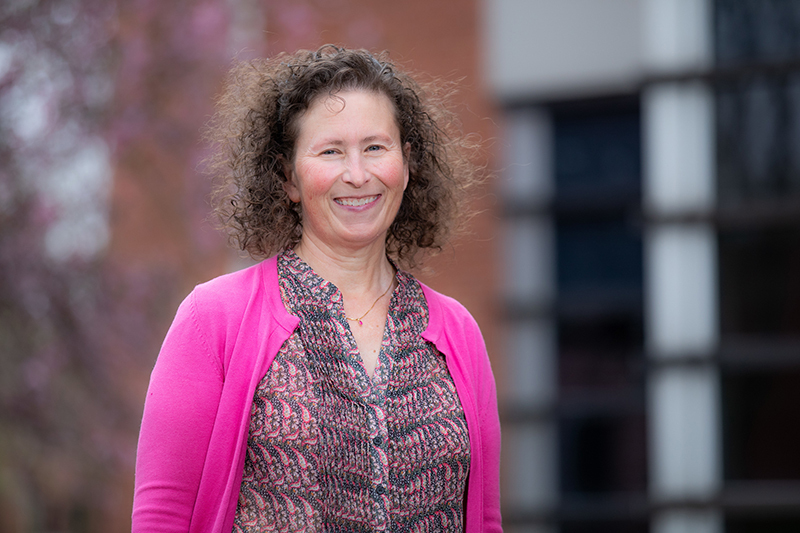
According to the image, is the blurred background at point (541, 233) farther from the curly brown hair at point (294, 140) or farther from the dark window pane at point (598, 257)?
the curly brown hair at point (294, 140)

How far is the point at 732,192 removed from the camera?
5.33 meters

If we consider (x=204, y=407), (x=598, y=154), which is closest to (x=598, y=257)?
(x=598, y=154)

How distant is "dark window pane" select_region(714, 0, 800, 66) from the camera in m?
5.26

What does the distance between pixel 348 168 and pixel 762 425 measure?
154 inches

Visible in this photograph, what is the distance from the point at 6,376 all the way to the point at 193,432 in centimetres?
335

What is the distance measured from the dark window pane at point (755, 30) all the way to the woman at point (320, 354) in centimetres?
368

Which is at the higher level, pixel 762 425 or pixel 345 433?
pixel 762 425

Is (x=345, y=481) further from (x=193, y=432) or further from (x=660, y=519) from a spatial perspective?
(x=660, y=519)

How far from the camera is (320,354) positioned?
194 cm

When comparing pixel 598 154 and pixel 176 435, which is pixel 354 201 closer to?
pixel 176 435

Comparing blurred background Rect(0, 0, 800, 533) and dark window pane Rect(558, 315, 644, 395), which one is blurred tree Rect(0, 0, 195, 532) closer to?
blurred background Rect(0, 0, 800, 533)

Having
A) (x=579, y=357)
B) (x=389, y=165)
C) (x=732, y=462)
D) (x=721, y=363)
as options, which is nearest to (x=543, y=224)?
(x=579, y=357)

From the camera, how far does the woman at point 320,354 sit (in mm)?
1814

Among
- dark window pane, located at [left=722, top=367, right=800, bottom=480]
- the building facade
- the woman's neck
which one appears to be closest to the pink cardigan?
the woman's neck
